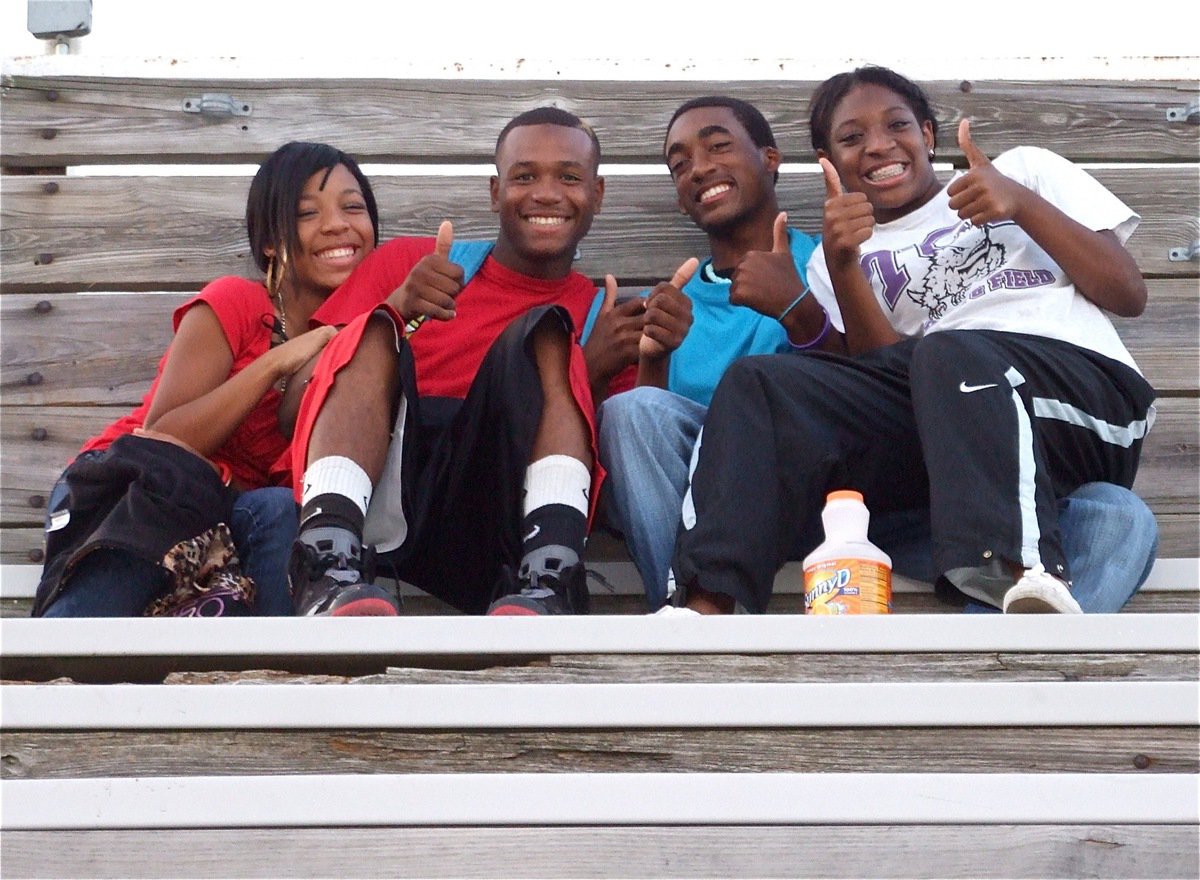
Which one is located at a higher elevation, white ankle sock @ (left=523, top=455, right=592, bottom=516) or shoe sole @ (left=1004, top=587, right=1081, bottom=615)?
white ankle sock @ (left=523, top=455, right=592, bottom=516)

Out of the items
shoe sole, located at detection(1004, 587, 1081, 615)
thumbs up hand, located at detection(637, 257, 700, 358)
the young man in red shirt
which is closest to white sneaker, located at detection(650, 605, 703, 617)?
the young man in red shirt

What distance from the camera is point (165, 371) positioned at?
2.37m

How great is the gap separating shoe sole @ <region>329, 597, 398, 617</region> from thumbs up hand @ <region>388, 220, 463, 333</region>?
70 cm

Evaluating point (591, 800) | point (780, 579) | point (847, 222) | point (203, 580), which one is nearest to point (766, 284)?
point (847, 222)

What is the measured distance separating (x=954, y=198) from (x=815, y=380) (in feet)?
1.23

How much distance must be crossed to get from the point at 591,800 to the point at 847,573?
0.61 metres

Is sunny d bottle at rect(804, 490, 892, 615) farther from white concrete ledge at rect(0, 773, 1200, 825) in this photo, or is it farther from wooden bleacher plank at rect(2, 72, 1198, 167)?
wooden bleacher plank at rect(2, 72, 1198, 167)

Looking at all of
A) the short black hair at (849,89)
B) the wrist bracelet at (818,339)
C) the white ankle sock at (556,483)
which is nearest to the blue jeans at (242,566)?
the white ankle sock at (556,483)

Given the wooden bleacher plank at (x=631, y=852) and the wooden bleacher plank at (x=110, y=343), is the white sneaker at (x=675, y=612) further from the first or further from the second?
the wooden bleacher plank at (x=110, y=343)

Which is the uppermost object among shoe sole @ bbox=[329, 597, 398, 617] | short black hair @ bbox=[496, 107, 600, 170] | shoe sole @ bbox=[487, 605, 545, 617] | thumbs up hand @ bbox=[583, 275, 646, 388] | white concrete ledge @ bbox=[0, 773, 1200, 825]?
short black hair @ bbox=[496, 107, 600, 170]

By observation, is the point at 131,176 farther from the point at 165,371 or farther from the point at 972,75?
the point at 972,75

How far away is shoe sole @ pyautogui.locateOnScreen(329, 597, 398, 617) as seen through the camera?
171 cm

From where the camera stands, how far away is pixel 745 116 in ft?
9.46

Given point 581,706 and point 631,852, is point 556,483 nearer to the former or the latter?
point 581,706
